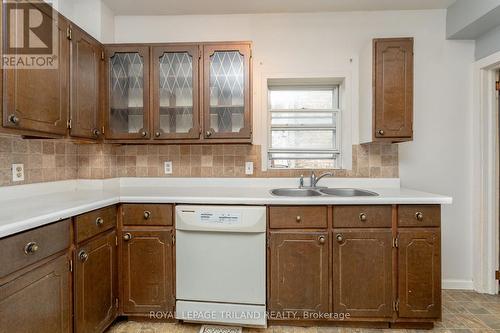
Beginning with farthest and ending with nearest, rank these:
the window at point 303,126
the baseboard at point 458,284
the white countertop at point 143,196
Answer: the window at point 303,126 → the baseboard at point 458,284 → the white countertop at point 143,196

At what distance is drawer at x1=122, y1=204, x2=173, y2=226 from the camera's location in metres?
1.88

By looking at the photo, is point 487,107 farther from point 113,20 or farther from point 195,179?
point 113,20

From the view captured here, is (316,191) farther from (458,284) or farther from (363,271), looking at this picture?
(458,284)

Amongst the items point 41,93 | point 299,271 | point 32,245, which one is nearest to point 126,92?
point 41,93

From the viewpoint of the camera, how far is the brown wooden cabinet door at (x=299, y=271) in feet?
5.96

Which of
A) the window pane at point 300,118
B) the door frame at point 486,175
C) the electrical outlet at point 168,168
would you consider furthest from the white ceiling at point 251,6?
the electrical outlet at point 168,168

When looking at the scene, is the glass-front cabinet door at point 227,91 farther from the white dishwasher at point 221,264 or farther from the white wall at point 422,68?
the white dishwasher at point 221,264

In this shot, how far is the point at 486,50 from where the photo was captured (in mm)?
2273

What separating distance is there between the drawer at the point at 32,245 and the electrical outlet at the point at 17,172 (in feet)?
2.22

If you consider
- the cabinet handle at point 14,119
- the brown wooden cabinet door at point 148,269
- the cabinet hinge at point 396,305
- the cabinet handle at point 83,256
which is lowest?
the cabinet hinge at point 396,305

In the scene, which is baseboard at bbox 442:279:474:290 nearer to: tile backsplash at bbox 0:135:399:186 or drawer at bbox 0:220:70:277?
tile backsplash at bbox 0:135:399:186

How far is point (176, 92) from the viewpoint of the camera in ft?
7.22

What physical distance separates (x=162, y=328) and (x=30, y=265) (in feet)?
3.47

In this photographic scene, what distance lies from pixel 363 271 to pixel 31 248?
191cm
